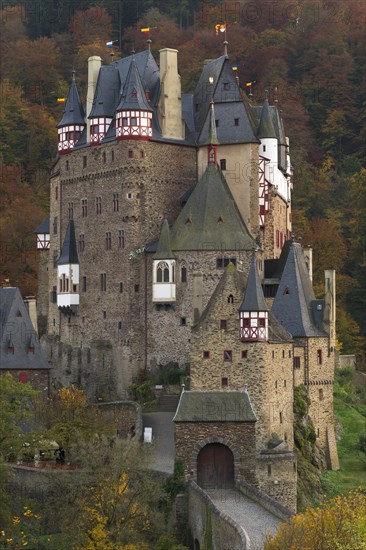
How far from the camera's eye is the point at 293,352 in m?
73.6

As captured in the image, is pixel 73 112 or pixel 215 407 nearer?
pixel 215 407

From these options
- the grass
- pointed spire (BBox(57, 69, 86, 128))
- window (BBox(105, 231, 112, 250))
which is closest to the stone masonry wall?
the grass

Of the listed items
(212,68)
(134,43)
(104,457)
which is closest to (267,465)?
(104,457)

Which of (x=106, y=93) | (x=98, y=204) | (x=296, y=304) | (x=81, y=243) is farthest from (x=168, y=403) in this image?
(x=106, y=93)

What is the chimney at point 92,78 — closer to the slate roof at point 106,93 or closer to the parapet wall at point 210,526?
the slate roof at point 106,93

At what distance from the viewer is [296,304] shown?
76.0 m

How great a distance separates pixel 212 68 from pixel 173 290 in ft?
42.0

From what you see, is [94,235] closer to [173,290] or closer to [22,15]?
[173,290]

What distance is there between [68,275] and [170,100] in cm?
990

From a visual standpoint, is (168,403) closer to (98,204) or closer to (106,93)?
(98,204)

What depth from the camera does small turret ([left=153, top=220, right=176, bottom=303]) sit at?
7881 centimetres

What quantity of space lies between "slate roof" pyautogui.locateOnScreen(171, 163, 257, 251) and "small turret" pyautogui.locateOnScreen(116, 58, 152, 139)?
3686 mm

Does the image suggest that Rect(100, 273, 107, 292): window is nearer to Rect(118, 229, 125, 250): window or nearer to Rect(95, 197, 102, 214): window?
Rect(118, 229, 125, 250): window

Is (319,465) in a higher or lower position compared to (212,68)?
lower
